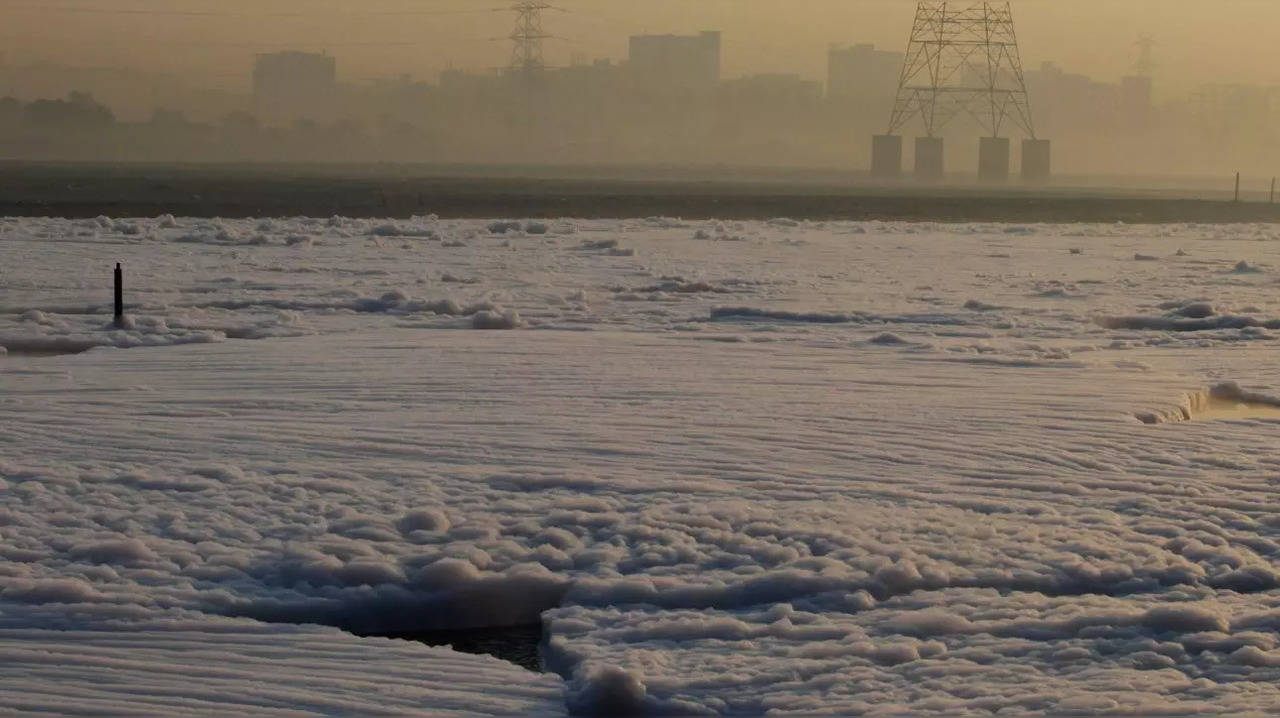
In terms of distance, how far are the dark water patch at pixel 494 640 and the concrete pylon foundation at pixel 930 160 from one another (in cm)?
15817

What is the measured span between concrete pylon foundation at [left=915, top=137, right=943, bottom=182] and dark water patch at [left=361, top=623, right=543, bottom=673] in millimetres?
158167

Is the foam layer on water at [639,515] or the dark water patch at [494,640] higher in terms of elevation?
the foam layer on water at [639,515]

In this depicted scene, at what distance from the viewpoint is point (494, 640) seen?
6012 mm

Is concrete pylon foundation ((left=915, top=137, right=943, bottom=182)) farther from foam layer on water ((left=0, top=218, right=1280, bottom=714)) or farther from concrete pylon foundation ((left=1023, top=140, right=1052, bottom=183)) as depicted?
foam layer on water ((left=0, top=218, right=1280, bottom=714))

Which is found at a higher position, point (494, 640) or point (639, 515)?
point (639, 515)

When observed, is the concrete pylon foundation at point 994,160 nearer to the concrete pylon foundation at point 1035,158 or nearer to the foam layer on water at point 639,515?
the concrete pylon foundation at point 1035,158

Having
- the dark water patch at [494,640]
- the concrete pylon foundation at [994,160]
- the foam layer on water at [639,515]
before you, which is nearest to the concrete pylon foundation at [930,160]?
the concrete pylon foundation at [994,160]

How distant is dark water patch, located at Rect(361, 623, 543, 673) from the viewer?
581cm

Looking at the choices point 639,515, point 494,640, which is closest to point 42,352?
point 639,515

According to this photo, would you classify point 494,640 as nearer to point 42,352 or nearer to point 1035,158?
point 42,352

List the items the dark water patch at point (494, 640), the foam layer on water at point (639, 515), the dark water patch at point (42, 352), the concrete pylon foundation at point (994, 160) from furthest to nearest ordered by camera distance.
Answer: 1. the concrete pylon foundation at point (994, 160)
2. the dark water patch at point (42, 352)
3. the dark water patch at point (494, 640)
4. the foam layer on water at point (639, 515)

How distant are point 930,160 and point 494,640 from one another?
160 meters

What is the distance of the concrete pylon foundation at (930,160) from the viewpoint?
161m

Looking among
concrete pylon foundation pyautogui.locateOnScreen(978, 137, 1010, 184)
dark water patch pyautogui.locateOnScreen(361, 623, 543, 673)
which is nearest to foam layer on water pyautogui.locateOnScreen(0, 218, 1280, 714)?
dark water patch pyautogui.locateOnScreen(361, 623, 543, 673)
